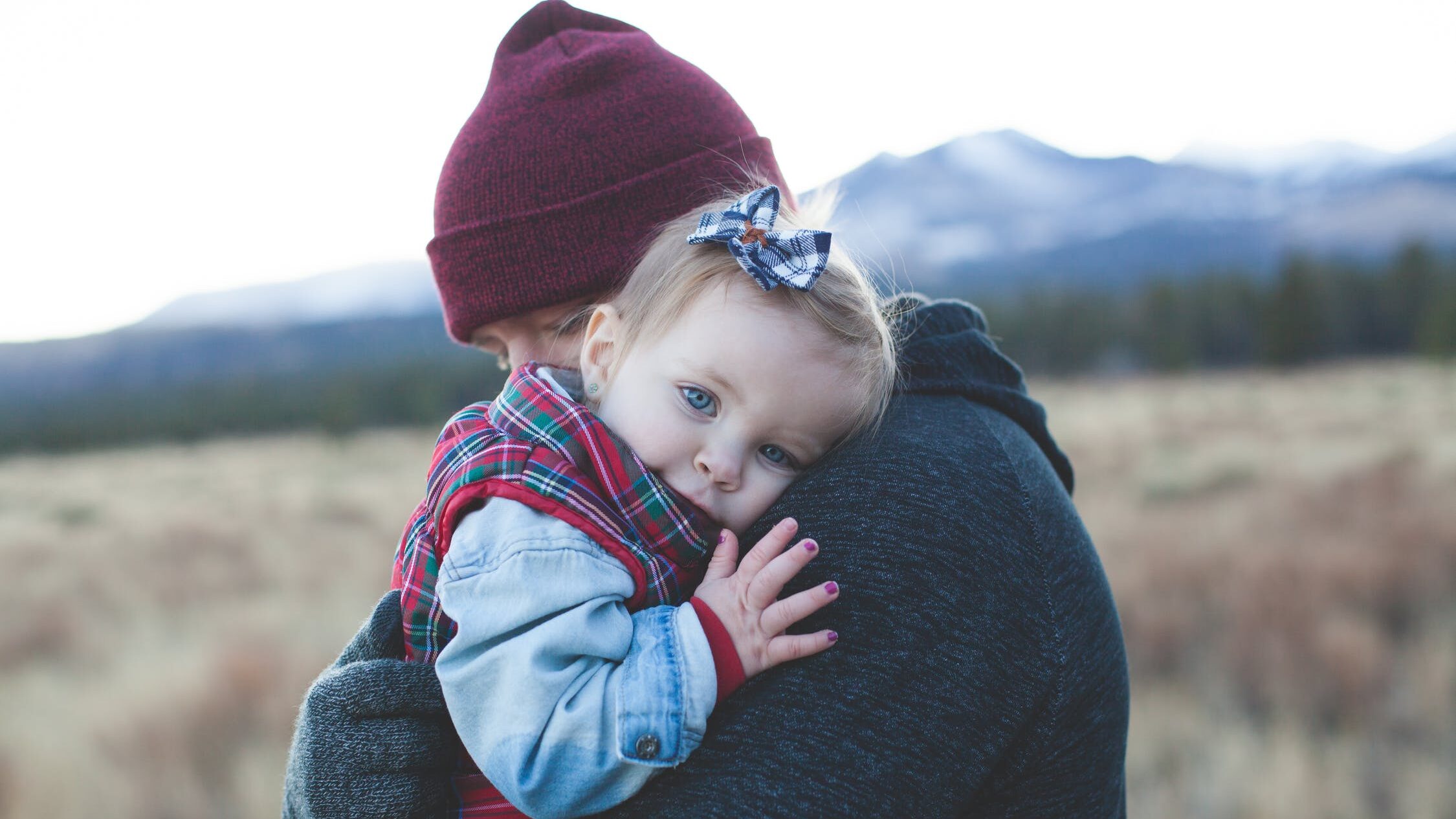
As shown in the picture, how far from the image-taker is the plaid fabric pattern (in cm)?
129

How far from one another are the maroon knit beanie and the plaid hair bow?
0.37 m

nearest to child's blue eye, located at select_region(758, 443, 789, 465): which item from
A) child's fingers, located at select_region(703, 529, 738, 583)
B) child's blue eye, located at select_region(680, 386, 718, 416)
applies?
child's blue eye, located at select_region(680, 386, 718, 416)

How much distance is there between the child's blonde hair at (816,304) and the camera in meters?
1.53

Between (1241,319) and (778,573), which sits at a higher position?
(778,573)

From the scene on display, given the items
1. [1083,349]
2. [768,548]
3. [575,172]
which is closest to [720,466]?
[768,548]

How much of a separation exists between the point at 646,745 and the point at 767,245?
817 mm

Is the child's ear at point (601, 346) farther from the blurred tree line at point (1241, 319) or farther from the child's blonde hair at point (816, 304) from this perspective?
the blurred tree line at point (1241, 319)

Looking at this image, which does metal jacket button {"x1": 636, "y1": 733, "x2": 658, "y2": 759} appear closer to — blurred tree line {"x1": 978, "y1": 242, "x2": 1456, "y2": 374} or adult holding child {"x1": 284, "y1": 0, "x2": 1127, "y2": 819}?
adult holding child {"x1": 284, "y1": 0, "x2": 1127, "y2": 819}

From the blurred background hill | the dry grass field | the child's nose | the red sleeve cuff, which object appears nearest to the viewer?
the red sleeve cuff

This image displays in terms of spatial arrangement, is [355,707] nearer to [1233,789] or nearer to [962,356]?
[962,356]

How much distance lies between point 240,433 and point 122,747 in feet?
122

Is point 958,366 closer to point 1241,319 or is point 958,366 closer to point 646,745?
point 646,745

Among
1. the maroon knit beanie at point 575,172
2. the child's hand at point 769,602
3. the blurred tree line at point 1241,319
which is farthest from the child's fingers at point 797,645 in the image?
the blurred tree line at point 1241,319

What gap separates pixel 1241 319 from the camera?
42.3 m
